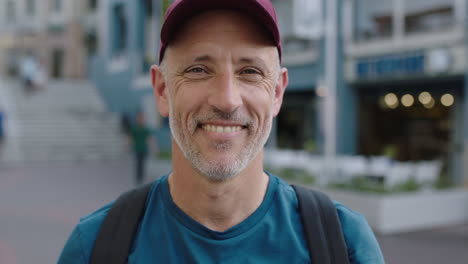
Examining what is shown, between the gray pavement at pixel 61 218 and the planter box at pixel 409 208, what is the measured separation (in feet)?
→ 0.84

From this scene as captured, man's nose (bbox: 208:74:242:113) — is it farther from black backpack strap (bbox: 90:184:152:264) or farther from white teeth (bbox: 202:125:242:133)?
black backpack strap (bbox: 90:184:152:264)

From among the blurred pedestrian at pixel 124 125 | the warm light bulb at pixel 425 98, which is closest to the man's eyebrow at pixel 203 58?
the warm light bulb at pixel 425 98

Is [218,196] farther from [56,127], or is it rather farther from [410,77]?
[56,127]

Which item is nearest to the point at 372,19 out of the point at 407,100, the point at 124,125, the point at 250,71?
the point at 407,100

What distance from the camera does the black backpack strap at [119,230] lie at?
56.4 inches

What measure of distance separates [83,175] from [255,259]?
14013 mm

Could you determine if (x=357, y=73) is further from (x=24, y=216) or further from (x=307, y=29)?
(x=24, y=216)

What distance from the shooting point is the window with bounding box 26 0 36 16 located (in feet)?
116

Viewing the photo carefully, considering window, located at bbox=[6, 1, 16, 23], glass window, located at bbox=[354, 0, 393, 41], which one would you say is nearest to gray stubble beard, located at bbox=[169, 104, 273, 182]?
glass window, located at bbox=[354, 0, 393, 41]

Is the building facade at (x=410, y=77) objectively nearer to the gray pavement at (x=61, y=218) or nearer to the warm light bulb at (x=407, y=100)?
the warm light bulb at (x=407, y=100)

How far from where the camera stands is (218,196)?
148 cm

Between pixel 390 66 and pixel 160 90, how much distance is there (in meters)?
12.1

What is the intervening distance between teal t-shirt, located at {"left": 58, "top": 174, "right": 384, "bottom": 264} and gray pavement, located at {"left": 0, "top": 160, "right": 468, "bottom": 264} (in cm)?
489

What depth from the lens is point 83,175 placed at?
14633 millimetres
